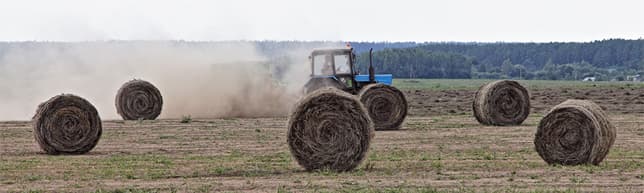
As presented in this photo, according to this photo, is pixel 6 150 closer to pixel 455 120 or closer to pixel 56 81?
pixel 455 120

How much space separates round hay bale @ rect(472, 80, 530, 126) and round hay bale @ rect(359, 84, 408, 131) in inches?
96.6

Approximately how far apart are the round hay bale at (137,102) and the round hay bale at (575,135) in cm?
1783

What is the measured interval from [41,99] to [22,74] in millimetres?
10151

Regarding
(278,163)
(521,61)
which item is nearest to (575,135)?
(278,163)

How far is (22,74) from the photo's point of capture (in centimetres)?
5591

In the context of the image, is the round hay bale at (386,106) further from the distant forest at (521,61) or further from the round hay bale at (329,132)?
the distant forest at (521,61)

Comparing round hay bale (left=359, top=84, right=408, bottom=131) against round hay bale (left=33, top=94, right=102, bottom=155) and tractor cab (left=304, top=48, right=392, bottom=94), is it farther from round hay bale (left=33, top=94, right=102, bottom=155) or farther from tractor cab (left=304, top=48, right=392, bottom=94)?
round hay bale (left=33, top=94, right=102, bottom=155)

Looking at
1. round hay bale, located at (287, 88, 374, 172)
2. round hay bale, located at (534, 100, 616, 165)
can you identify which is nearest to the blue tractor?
round hay bale, located at (534, 100, 616, 165)

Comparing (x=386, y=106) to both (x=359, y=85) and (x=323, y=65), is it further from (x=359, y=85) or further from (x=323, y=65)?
(x=323, y=65)

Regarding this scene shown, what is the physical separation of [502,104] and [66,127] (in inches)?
531

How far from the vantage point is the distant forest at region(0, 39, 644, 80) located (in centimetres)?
12612

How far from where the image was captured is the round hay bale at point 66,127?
24422 millimetres

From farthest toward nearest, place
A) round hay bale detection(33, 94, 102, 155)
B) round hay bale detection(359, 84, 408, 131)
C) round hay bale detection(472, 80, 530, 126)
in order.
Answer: round hay bale detection(472, 80, 530, 126), round hay bale detection(359, 84, 408, 131), round hay bale detection(33, 94, 102, 155)

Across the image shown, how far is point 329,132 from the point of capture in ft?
64.8
